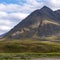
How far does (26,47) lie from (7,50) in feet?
43.1

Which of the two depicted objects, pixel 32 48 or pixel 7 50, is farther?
pixel 32 48

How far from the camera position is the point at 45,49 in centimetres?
14275

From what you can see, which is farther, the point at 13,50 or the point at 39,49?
the point at 39,49

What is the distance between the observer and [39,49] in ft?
471

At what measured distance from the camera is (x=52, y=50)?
141 meters

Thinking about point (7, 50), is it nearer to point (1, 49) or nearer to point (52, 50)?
point (1, 49)

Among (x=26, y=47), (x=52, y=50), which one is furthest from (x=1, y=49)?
(x=52, y=50)

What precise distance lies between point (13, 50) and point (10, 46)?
5.88 metres

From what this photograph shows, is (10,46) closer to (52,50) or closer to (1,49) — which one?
(1,49)

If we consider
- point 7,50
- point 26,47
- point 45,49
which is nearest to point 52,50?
point 45,49

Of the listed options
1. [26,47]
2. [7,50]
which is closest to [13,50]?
[7,50]

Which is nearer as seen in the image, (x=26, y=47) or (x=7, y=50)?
(x=7, y=50)

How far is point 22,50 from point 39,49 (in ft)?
32.7

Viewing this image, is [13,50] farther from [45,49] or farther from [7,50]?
[45,49]
